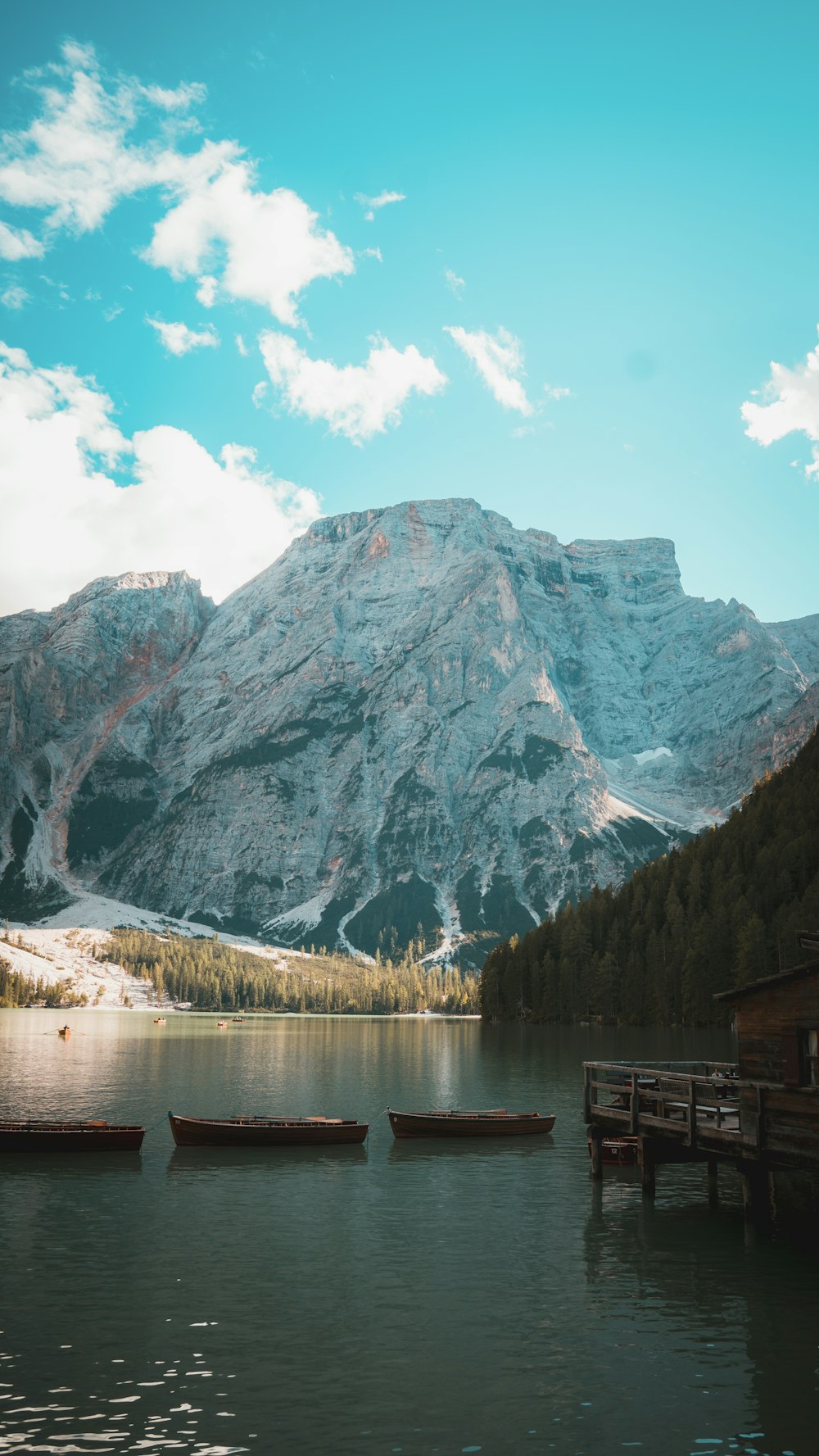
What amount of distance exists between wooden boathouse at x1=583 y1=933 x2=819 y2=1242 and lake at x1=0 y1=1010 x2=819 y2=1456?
7.89 ft

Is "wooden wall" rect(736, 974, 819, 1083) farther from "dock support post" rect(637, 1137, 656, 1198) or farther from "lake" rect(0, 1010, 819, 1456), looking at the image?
"dock support post" rect(637, 1137, 656, 1198)

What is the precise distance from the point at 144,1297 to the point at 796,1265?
22.9 meters

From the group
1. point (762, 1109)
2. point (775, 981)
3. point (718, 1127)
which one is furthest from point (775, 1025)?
point (718, 1127)

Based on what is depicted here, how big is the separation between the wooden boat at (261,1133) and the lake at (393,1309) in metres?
0.87

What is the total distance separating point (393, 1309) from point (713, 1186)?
23.3 metres

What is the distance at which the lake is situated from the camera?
23516 millimetres

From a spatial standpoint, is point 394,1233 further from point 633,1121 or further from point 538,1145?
point 538,1145

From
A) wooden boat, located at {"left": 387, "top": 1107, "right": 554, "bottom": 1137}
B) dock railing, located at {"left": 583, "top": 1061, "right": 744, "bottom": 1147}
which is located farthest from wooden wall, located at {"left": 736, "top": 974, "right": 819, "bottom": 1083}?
wooden boat, located at {"left": 387, "top": 1107, "right": 554, "bottom": 1137}

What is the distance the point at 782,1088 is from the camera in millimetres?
41406

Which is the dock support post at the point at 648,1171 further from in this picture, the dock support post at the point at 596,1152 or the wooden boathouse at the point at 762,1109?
the dock support post at the point at 596,1152

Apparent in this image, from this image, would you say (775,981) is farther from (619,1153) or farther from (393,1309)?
(619,1153)

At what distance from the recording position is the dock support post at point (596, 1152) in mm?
55750

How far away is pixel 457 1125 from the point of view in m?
70.4

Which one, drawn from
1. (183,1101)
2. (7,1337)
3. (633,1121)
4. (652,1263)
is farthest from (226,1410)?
(183,1101)
